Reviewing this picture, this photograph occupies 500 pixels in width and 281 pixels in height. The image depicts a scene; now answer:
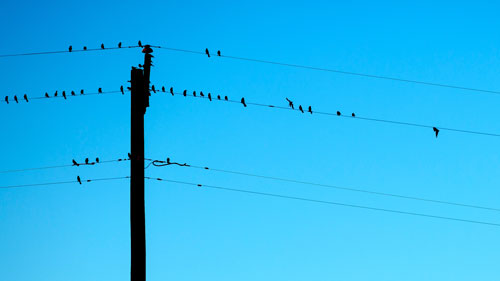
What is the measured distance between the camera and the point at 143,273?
58.2 ft

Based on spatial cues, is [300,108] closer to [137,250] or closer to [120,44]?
[120,44]

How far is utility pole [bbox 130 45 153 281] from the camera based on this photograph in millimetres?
17797

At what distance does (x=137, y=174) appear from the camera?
1827 centimetres

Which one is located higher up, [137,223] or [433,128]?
[433,128]

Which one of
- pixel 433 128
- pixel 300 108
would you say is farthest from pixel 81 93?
pixel 433 128

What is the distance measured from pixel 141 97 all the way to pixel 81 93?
6254mm

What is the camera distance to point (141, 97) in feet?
62.6

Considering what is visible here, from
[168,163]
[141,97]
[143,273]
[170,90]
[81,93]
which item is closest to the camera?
[143,273]

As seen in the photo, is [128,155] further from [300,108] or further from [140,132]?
[300,108]

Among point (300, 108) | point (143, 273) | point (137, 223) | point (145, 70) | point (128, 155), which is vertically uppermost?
point (300, 108)

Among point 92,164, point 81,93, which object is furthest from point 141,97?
point 81,93

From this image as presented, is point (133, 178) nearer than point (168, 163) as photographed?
Yes

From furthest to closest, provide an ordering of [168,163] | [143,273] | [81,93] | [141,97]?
[81,93], [168,163], [141,97], [143,273]

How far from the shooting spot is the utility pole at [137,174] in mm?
17797
